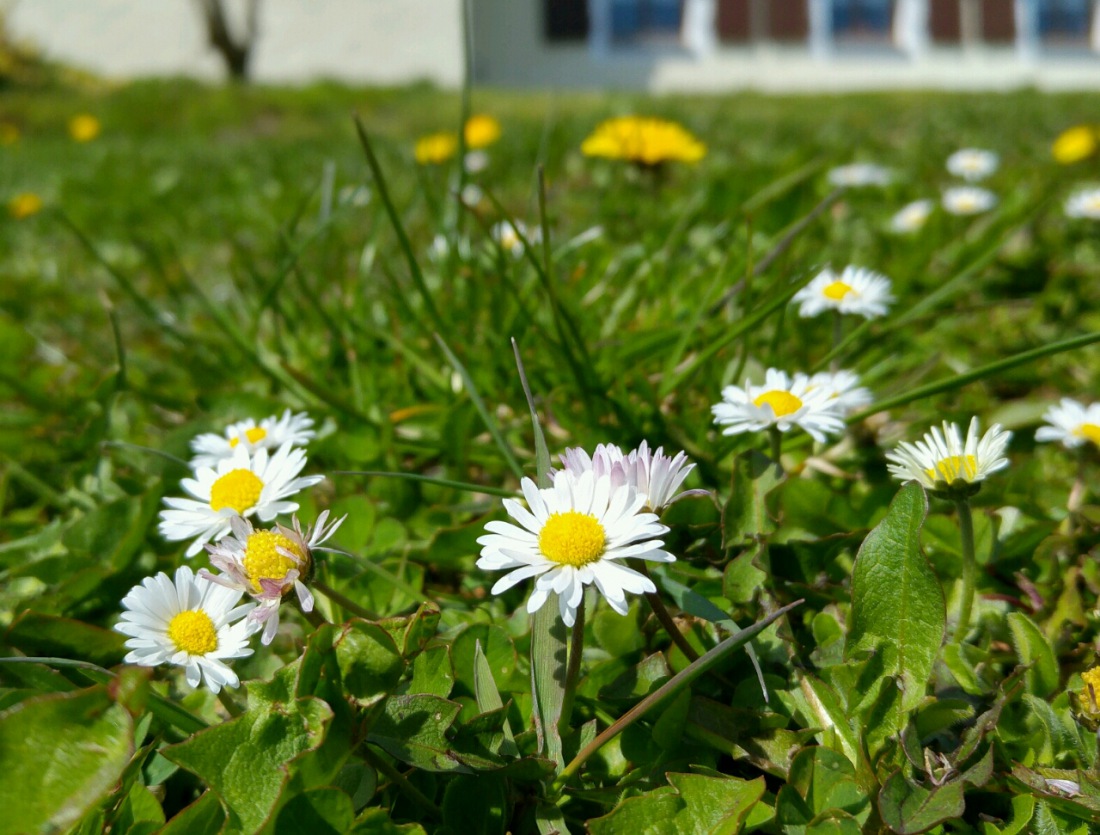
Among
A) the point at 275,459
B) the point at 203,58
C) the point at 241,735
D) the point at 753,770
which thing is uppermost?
the point at 203,58

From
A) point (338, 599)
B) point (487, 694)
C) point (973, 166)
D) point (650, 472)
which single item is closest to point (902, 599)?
point (650, 472)

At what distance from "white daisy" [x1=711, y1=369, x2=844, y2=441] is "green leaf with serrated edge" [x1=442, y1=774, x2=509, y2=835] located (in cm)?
41

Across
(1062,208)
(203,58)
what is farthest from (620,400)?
(203,58)

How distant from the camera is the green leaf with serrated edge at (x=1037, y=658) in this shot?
0.79 meters

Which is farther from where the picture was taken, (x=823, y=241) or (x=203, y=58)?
(x=203, y=58)

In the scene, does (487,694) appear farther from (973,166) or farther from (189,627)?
(973,166)

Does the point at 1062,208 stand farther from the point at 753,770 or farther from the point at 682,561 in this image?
the point at 753,770

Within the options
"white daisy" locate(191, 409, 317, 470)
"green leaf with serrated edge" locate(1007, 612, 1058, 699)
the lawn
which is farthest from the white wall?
"green leaf with serrated edge" locate(1007, 612, 1058, 699)

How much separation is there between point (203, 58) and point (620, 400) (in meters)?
18.0

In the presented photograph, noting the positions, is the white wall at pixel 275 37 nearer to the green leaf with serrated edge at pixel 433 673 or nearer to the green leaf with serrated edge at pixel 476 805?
the green leaf with serrated edge at pixel 433 673

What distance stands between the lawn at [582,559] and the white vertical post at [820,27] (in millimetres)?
15732

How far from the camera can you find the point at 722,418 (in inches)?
38.1

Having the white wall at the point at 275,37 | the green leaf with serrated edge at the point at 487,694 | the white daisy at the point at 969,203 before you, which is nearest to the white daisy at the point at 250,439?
the green leaf with serrated edge at the point at 487,694

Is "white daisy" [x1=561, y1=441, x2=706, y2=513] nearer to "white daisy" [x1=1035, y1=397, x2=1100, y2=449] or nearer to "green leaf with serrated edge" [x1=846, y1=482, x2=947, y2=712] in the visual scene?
"green leaf with serrated edge" [x1=846, y1=482, x2=947, y2=712]
